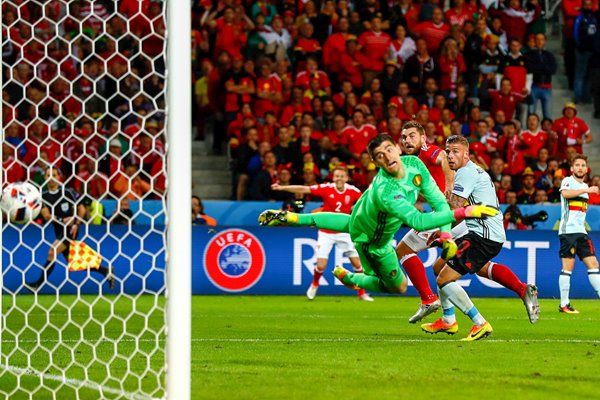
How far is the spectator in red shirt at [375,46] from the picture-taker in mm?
20000

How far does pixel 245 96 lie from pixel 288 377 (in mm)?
11929

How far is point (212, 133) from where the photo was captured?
2016 cm

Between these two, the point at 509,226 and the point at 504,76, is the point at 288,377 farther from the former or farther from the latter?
the point at 504,76

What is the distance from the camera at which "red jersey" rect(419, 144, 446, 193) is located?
1056cm

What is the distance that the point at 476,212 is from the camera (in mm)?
7957

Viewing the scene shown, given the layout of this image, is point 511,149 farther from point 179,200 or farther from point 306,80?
point 179,200

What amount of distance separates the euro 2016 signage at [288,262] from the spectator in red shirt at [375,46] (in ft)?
14.8

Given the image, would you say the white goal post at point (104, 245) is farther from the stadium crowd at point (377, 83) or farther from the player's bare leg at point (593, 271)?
the player's bare leg at point (593, 271)

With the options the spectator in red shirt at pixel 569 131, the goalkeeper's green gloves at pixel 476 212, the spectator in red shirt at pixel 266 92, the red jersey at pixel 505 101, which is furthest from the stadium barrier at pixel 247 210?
the goalkeeper's green gloves at pixel 476 212

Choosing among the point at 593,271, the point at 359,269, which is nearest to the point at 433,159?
the point at 593,271

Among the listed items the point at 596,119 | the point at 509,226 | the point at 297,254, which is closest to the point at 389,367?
the point at 297,254

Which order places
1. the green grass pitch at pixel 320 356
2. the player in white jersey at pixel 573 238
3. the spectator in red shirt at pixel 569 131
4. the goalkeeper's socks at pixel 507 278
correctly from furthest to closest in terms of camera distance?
the spectator in red shirt at pixel 569 131 → the player in white jersey at pixel 573 238 → the goalkeeper's socks at pixel 507 278 → the green grass pitch at pixel 320 356

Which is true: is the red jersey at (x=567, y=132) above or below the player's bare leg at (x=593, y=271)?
above

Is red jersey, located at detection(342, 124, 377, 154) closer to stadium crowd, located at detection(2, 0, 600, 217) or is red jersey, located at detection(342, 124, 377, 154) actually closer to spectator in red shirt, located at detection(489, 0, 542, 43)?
stadium crowd, located at detection(2, 0, 600, 217)
